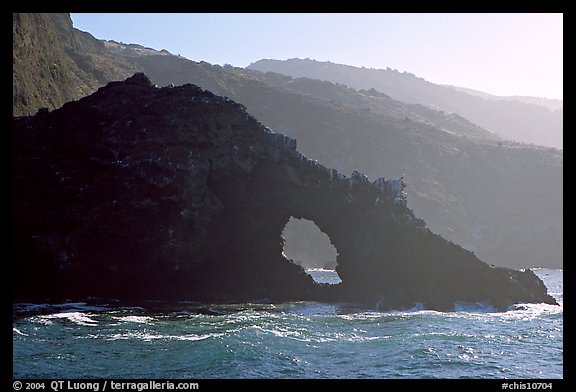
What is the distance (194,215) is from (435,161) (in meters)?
108

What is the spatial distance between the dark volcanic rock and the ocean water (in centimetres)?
333

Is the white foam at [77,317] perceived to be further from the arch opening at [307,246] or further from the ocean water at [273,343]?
the arch opening at [307,246]

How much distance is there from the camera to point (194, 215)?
42750mm

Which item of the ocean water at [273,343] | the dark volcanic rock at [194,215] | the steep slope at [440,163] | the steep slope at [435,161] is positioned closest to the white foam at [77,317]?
the ocean water at [273,343]

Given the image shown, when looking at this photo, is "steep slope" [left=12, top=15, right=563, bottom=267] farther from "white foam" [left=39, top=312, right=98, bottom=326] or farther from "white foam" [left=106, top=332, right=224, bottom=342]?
"white foam" [left=106, top=332, right=224, bottom=342]

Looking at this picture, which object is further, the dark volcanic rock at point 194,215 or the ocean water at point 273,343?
the dark volcanic rock at point 194,215

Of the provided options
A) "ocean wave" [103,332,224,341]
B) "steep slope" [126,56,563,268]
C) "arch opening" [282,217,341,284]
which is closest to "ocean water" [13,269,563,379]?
"ocean wave" [103,332,224,341]

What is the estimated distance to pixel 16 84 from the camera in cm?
5238

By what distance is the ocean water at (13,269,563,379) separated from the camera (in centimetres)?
2444

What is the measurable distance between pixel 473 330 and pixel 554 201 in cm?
10452

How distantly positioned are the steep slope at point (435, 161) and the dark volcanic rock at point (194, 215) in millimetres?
62184

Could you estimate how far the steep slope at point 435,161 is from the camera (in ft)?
394

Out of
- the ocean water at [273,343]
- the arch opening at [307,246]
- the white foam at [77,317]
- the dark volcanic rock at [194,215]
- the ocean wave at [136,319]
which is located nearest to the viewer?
the ocean water at [273,343]

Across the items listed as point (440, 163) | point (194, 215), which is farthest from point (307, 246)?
point (194, 215)
